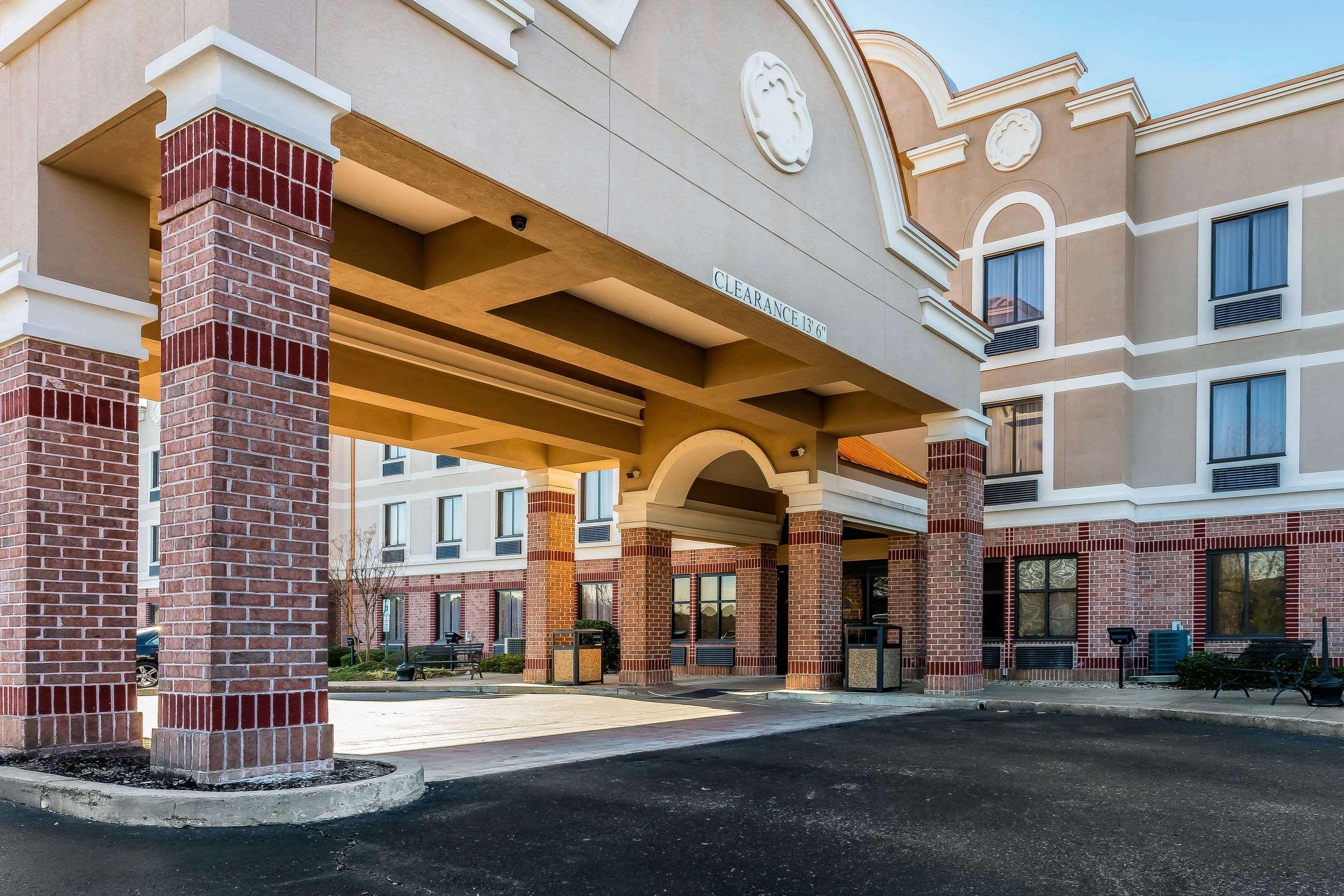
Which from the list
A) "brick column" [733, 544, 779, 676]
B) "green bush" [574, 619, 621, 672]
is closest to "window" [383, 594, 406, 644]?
"green bush" [574, 619, 621, 672]

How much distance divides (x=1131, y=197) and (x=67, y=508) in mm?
20667

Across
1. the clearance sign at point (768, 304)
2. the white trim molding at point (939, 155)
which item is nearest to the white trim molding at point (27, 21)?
the clearance sign at point (768, 304)

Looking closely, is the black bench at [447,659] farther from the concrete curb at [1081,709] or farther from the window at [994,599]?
the window at [994,599]

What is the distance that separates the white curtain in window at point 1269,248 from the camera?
2016 centimetres

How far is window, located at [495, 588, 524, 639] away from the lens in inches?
1234

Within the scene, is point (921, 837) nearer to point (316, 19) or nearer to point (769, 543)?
A: point (316, 19)

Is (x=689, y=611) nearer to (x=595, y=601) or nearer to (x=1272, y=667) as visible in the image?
(x=595, y=601)

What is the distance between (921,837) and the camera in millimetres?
A: 6262

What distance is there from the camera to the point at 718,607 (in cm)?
2655

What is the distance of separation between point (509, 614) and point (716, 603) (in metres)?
8.07

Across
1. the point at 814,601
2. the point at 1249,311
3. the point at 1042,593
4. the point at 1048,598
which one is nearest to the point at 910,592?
the point at 1042,593

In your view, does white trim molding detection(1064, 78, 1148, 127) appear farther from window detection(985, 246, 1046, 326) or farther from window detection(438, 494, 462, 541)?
window detection(438, 494, 462, 541)

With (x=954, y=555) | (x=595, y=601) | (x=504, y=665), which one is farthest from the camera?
(x=595, y=601)

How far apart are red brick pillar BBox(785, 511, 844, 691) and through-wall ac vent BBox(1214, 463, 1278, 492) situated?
7.79 m
